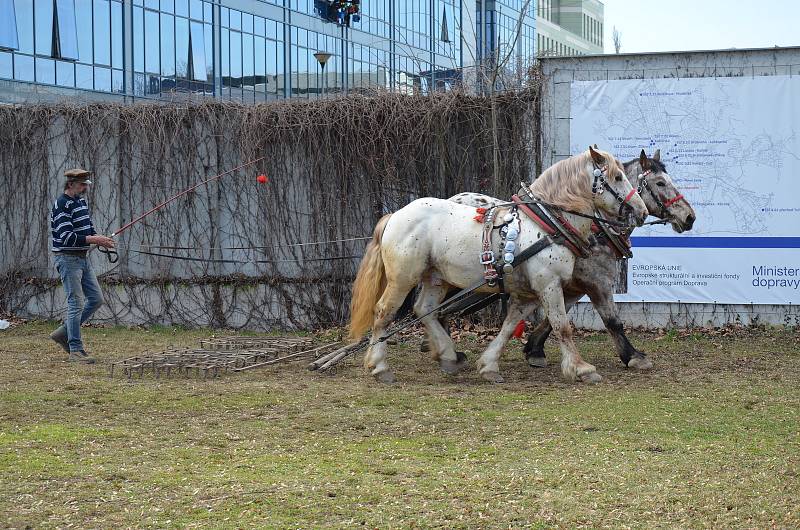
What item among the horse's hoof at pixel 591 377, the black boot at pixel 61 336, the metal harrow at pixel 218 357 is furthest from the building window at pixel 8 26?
the horse's hoof at pixel 591 377

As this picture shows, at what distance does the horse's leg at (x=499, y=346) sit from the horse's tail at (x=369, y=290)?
1.02 m

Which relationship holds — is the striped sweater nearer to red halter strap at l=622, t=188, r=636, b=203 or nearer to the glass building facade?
the glass building facade

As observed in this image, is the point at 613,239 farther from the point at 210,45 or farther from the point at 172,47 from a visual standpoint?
the point at 210,45

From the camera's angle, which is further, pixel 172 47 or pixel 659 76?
pixel 172 47

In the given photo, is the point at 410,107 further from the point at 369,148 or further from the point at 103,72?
the point at 103,72

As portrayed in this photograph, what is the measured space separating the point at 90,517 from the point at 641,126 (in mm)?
8497

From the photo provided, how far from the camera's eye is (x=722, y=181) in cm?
1162

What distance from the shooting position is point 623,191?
8.69 metres

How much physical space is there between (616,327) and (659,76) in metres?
3.85

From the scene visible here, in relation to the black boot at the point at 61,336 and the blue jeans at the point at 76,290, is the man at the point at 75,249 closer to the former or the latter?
the blue jeans at the point at 76,290

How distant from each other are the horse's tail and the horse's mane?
140cm

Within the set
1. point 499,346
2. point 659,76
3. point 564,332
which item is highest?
point 659,76

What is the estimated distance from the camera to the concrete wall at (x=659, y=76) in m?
11.6

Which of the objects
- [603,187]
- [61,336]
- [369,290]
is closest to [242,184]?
[61,336]
